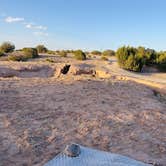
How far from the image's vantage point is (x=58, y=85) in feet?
53.2

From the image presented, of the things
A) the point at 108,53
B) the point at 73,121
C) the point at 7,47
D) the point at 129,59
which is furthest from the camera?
the point at 108,53

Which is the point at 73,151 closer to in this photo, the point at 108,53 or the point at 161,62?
the point at 161,62

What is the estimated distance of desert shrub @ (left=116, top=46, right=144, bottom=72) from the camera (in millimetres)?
27797

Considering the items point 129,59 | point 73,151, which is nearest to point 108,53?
point 129,59

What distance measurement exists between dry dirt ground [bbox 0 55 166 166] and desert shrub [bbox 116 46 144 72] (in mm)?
10853

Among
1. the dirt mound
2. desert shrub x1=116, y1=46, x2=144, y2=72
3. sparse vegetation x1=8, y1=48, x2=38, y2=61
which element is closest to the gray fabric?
the dirt mound

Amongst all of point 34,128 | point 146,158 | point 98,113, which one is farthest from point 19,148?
point 98,113

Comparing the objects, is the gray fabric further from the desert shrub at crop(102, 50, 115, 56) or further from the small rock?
the desert shrub at crop(102, 50, 115, 56)

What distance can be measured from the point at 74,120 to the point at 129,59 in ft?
58.9

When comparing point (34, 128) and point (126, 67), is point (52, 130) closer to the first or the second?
point (34, 128)

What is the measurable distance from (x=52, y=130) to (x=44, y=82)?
23.3 ft

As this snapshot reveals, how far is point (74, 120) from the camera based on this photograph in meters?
10.9

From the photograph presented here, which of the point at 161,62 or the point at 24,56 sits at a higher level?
the point at 24,56

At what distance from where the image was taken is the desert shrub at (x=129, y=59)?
27.8m
